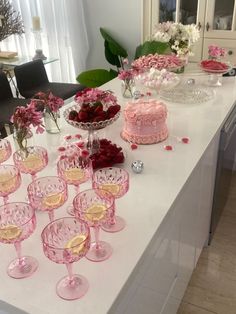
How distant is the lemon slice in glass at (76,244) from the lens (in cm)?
77

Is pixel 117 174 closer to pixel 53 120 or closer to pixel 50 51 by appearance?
pixel 53 120

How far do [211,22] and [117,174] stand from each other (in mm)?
2508

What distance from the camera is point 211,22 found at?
10.2 ft

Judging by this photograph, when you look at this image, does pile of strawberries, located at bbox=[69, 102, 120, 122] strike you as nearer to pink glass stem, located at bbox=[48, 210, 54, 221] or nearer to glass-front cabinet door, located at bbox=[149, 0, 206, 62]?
pink glass stem, located at bbox=[48, 210, 54, 221]

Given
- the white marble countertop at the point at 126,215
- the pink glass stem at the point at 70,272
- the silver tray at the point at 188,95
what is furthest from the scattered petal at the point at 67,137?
the pink glass stem at the point at 70,272

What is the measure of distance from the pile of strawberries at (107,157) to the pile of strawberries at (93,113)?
0.12 metres

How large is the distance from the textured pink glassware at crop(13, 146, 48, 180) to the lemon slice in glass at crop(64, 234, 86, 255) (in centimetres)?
42

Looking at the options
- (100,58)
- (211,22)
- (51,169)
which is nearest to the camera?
(51,169)

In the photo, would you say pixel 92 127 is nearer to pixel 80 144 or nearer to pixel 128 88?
pixel 80 144

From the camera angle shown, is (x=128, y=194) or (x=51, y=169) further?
(x=51, y=169)

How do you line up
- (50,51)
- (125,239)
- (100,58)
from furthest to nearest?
(100,58) → (50,51) → (125,239)

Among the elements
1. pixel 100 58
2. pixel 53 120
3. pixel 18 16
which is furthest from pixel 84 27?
pixel 53 120

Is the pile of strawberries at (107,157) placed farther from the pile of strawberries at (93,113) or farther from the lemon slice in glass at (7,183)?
the lemon slice in glass at (7,183)

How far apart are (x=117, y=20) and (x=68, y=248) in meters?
3.59
